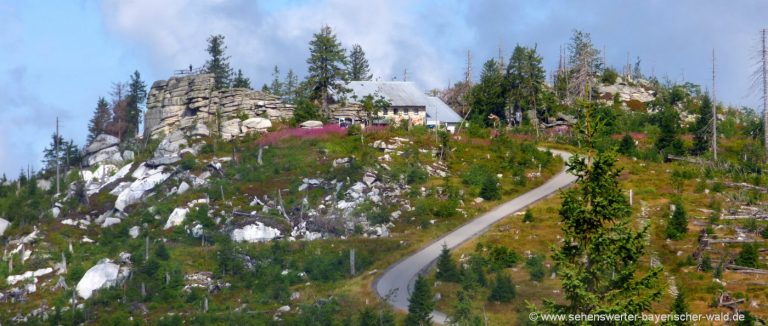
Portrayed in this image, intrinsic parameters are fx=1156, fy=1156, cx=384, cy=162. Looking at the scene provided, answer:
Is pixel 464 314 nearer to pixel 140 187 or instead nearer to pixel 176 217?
pixel 176 217

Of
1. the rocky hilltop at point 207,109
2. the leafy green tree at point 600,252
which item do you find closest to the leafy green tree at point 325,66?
the rocky hilltop at point 207,109

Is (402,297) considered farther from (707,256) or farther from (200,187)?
(200,187)

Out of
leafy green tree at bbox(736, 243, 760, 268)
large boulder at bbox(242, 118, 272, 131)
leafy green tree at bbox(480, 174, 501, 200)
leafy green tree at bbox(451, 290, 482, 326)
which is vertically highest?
large boulder at bbox(242, 118, 272, 131)

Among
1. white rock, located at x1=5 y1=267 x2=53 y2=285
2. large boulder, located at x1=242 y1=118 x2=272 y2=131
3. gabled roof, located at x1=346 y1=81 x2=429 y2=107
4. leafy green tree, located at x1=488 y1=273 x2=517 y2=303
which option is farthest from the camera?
gabled roof, located at x1=346 y1=81 x2=429 y2=107

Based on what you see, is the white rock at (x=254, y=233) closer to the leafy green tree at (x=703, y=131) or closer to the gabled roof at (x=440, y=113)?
the gabled roof at (x=440, y=113)

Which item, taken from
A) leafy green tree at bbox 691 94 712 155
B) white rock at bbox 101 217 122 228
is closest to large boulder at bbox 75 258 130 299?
white rock at bbox 101 217 122 228

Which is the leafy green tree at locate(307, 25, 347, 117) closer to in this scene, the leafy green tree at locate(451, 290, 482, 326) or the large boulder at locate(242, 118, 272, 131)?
the large boulder at locate(242, 118, 272, 131)

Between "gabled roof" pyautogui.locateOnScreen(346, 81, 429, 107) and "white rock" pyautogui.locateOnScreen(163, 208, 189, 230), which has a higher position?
"gabled roof" pyautogui.locateOnScreen(346, 81, 429, 107)

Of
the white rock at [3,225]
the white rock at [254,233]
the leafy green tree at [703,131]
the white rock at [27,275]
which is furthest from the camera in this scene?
the leafy green tree at [703,131]
